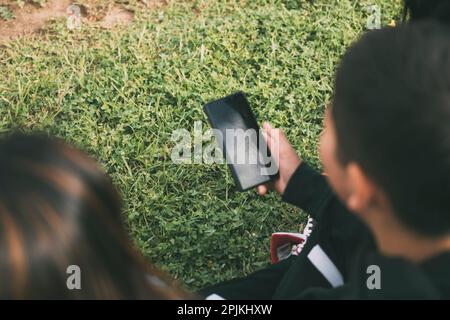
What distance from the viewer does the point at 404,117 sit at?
3.59 ft

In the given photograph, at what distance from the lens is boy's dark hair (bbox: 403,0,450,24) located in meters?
1.67

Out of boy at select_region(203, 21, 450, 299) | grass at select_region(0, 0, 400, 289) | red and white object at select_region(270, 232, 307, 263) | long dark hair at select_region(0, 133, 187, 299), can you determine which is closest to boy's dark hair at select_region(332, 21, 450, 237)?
boy at select_region(203, 21, 450, 299)

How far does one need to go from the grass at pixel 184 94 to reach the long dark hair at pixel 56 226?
111 centimetres

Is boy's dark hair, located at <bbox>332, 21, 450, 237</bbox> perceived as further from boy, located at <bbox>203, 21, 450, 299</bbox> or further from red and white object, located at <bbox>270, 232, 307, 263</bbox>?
red and white object, located at <bbox>270, 232, 307, 263</bbox>

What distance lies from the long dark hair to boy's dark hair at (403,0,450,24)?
984 millimetres

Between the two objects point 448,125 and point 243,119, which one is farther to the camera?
point 243,119

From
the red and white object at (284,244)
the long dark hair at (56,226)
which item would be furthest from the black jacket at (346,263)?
the long dark hair at (56,226)

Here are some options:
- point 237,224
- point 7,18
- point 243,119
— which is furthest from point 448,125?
point 7,18

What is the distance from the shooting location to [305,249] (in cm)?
168

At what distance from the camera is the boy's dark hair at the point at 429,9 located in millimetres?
1674

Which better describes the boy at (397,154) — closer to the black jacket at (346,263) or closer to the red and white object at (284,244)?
the black jacket at (346,263)

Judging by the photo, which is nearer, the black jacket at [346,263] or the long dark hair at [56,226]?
the long dark hair at [56,226]
